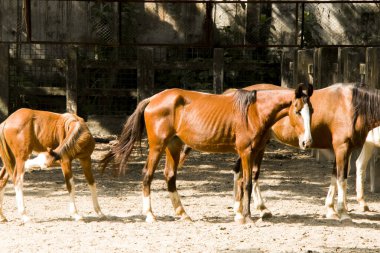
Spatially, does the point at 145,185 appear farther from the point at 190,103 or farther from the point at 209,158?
the point at 209,158

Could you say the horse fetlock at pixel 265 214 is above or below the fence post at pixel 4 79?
below

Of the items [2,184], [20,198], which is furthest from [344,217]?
[2,184]

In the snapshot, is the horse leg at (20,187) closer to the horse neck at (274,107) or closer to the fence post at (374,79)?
the horse neck at (274,107)

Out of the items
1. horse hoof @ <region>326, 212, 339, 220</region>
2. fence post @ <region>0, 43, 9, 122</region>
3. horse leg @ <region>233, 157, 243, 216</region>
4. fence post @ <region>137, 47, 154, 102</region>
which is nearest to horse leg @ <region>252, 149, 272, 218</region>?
horse leg @ <region>233, 157, 243, 216</region>

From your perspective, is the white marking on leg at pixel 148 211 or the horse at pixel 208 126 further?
the white marking on leg at pixel 148 211

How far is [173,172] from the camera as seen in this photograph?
9.62 meters

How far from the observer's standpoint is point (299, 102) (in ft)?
29.2

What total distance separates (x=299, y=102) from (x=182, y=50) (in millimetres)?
9532

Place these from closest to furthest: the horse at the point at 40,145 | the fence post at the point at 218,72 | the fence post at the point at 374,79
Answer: the horse at the point at 40,145
the fence post at the point at 374,79
the fence post at the point at 218,72

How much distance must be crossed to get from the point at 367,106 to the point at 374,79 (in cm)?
185

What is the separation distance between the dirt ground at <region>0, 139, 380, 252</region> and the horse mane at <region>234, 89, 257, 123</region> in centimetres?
127

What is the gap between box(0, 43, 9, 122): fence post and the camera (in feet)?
54.8

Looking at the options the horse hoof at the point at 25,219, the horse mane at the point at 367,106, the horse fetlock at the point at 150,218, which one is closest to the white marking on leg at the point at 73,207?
the horse hoof at the point at 25,219

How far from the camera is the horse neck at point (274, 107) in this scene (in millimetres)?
9141
